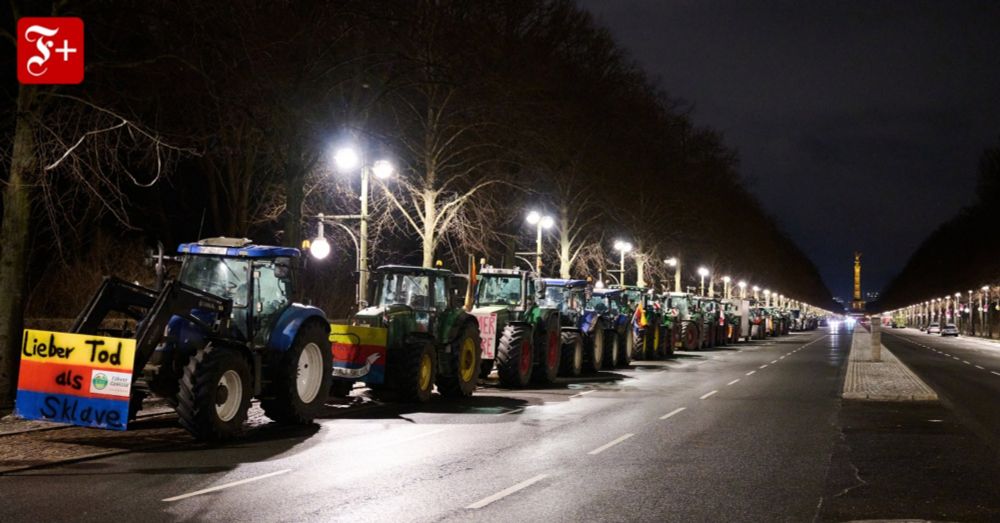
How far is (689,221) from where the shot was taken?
67.8 m

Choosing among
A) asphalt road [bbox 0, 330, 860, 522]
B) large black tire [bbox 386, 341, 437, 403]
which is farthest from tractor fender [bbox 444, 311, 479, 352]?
asphalt road [bbox 0, 330, 860, 522]

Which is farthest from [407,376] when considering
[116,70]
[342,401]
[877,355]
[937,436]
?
[877,355]

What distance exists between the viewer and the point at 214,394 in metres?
13.8

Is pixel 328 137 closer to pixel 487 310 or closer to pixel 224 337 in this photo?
pixel 487 310

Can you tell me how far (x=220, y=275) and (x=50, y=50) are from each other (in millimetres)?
4937

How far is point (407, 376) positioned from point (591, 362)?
13.2 m

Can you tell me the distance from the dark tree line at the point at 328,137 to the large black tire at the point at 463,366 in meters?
4.64

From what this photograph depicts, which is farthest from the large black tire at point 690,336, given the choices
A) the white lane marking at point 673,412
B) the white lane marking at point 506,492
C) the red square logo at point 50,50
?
the white lane marking at point 506,492

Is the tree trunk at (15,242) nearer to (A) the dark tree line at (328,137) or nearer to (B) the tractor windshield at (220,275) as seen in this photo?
(A) the dark tree line at (328,137)

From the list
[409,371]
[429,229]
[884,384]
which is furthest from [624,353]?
[409,371]

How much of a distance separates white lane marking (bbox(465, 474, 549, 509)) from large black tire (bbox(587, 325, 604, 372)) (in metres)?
19.9

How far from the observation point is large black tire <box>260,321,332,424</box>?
51.9ft

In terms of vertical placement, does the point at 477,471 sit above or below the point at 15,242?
below

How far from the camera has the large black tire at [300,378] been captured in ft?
51.9
